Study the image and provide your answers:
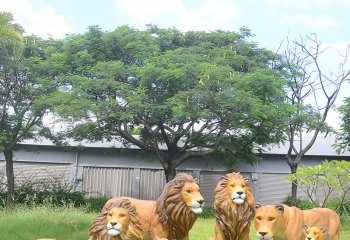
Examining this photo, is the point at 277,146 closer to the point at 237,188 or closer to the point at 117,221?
the point at 237,188

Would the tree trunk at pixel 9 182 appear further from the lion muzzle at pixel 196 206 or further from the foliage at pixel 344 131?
the foliage at pixel 344 131

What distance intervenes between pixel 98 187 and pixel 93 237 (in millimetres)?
13666

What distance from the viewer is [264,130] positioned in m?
15.1

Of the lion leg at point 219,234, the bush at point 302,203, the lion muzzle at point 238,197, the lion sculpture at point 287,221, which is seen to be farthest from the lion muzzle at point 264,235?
the bush at point 302,203

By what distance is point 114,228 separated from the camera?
12.5 ft

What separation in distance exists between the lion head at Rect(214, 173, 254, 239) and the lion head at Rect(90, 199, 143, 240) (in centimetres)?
121

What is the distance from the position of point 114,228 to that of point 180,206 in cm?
120

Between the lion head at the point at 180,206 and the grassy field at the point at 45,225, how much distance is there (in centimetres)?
458

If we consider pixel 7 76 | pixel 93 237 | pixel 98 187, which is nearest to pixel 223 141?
pixel 98 187

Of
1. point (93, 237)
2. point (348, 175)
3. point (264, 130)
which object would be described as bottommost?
point (93, 237)

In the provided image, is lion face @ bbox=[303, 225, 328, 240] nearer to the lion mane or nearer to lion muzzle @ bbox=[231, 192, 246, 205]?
lion muzzle @ bbox=[231, 192, 246, 205]

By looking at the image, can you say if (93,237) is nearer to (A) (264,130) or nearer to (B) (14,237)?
(B) (14,237)

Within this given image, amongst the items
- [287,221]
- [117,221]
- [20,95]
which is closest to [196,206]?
[287,221]

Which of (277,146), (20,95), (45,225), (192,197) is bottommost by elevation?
(45,225)
